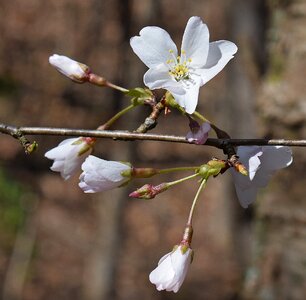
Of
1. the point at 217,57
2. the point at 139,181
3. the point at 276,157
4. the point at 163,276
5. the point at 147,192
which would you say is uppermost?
the point at 139,181

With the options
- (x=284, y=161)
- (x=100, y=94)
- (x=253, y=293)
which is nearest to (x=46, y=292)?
(x=100, y=94)

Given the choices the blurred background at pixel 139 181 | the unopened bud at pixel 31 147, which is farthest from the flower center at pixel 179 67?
the blurred background at pixel 139 181

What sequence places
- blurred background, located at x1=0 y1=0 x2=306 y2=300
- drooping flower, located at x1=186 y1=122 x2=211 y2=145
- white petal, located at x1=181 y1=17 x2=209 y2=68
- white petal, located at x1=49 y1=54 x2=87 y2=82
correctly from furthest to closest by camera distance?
blurred background, located at x1=0 y1=0 x2=306 y2=300 → white petal, located at x1=49 y1=54 x2=87 y2=82 → white petal, located at x1=181 y1=17 x2=209 y2=68 → drooping flower, located at x1=186 y1=122 x2=211 y2=145

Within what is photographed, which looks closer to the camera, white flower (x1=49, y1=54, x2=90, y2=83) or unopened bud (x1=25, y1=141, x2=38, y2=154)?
unopened bud (x1=25, y1=141, x2=38, y2=154)

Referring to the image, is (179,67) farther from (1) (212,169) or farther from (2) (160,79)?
(1) (212,169)

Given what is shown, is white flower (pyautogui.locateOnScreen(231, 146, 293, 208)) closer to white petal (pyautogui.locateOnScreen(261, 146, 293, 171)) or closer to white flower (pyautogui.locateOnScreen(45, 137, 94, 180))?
white petal (pyautogui.locateOnScreen(261, 146, 293, 171))

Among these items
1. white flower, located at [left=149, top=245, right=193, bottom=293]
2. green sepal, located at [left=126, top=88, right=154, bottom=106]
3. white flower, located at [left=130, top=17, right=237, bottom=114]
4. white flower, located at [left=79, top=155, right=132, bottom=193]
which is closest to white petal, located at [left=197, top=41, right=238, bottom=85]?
white flower, located at [left=130, top=17, right=237, bottom=114]

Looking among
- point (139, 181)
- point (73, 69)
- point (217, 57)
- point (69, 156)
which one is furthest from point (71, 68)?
point (139, 181)

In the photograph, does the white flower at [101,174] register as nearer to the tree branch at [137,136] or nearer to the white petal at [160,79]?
the tree branch at [137,136]
